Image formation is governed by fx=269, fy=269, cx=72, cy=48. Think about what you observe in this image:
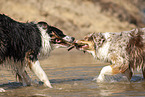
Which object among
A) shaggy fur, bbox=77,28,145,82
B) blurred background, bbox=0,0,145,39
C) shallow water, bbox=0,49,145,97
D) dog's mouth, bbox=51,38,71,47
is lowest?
shallow water, bbox=0,49,145,97

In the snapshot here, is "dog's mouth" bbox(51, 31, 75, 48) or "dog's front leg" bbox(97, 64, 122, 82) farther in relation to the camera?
"dog's mouth" bbox(51, 31, 75, 48)

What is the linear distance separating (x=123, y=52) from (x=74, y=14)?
1066cm

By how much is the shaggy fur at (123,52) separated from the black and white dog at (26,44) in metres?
0.87

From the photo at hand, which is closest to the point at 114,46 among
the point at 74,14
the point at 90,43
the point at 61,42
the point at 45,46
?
the point at 90,43

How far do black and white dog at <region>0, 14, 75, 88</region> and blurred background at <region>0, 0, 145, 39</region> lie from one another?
870 centimetres

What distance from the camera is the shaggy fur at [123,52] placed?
6.15 meters

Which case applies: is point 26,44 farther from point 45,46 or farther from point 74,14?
point 74,14

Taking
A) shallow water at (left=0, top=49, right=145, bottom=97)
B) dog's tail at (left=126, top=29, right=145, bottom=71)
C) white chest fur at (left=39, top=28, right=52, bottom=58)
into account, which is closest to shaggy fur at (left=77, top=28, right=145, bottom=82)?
dog's tail at (left=126, top=29, right=145, bottom=71)

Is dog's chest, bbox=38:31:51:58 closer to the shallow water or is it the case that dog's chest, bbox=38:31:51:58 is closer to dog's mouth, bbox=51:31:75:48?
dog's mouth, bbox=51:31:75:48

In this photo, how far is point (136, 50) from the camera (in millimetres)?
6141

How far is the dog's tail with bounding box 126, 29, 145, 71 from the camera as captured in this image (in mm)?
6125

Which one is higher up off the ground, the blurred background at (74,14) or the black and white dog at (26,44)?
the blurred background at (74,14)

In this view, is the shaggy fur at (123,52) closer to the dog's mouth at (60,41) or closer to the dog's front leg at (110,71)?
the dog's front leg at (110,71)

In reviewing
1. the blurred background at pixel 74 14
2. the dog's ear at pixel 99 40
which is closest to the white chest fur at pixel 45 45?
the dog's ear at pixel 99 40
